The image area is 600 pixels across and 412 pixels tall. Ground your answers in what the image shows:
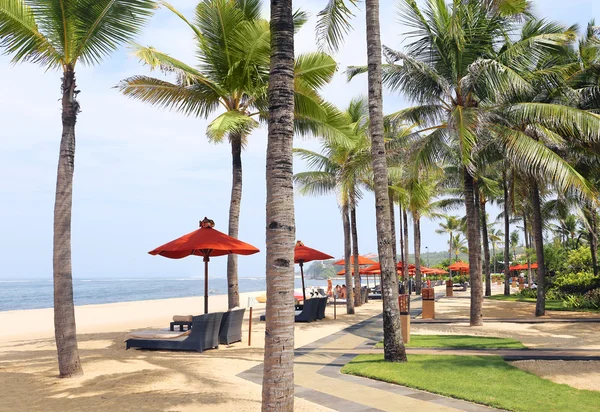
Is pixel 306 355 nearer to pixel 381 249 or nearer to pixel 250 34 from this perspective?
pixel 381 249

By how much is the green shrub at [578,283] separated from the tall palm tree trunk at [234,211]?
16.0 meters

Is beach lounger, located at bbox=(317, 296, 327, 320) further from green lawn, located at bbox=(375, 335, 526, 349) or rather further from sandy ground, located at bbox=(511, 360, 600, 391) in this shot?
sandy ground, located at bbox=(511, 360, 600, 391)

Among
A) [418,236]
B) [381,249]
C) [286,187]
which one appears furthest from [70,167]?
[418,236]

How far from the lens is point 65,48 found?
8531 mm

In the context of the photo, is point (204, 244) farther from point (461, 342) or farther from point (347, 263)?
point (347, 263)

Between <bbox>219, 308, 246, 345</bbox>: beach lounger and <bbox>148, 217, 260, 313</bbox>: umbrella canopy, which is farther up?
<bbox>148, 217, 260, 313</bbox>: umbrella canopy

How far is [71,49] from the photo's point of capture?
8625mm

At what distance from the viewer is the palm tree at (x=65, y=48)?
8102 mm

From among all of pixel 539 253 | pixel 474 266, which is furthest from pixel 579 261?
pixel 474 266

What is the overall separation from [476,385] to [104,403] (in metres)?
5.01

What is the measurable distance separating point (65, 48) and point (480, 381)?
27.1 ft

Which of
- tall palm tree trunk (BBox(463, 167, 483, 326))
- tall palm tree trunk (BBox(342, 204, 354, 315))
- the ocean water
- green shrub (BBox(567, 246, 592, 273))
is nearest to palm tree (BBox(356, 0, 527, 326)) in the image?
tall palm tree trunk (BBox(463, 167, 483, 326))

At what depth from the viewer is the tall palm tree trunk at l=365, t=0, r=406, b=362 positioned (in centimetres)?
955

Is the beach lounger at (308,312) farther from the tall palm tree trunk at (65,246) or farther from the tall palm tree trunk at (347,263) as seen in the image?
the tall palm tree trunk at (65,246)
